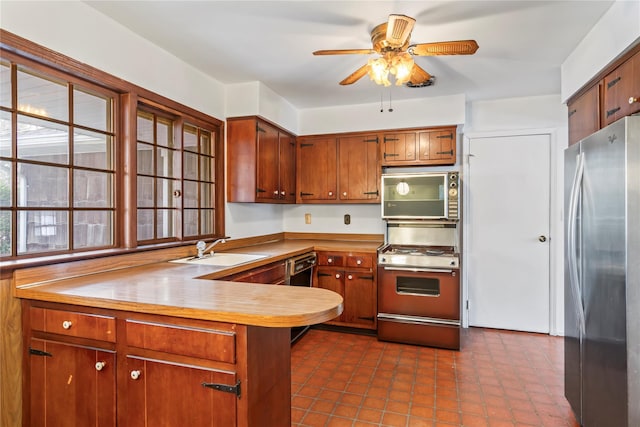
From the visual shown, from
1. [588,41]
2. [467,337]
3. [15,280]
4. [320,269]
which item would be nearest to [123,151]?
[15,280]

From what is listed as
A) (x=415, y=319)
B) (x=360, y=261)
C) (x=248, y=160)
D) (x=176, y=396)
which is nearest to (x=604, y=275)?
(x=415, y=319)

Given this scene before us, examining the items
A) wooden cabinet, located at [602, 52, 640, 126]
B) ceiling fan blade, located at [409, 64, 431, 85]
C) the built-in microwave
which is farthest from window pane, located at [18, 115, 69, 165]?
wooden cabinet, located at [602, 52, 640, 126]

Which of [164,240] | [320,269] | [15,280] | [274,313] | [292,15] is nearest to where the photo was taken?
[274,313]

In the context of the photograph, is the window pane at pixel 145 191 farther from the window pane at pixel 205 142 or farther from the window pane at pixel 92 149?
the window pane at pixel 205 142

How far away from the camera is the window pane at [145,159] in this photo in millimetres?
2485

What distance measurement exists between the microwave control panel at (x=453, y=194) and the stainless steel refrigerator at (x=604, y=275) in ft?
4.30

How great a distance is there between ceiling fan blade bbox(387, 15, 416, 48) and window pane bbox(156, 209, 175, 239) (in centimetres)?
202

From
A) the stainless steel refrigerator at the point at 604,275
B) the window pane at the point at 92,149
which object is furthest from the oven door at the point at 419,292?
the window pane at the point at 92,149

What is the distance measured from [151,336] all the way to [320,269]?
227 cm

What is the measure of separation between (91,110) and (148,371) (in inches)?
64.7

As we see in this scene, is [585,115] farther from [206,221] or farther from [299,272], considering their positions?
[206,221]

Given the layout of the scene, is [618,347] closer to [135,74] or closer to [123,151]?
[123,151]

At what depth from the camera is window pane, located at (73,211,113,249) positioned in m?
2.07

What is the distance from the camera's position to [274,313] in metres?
1.29
